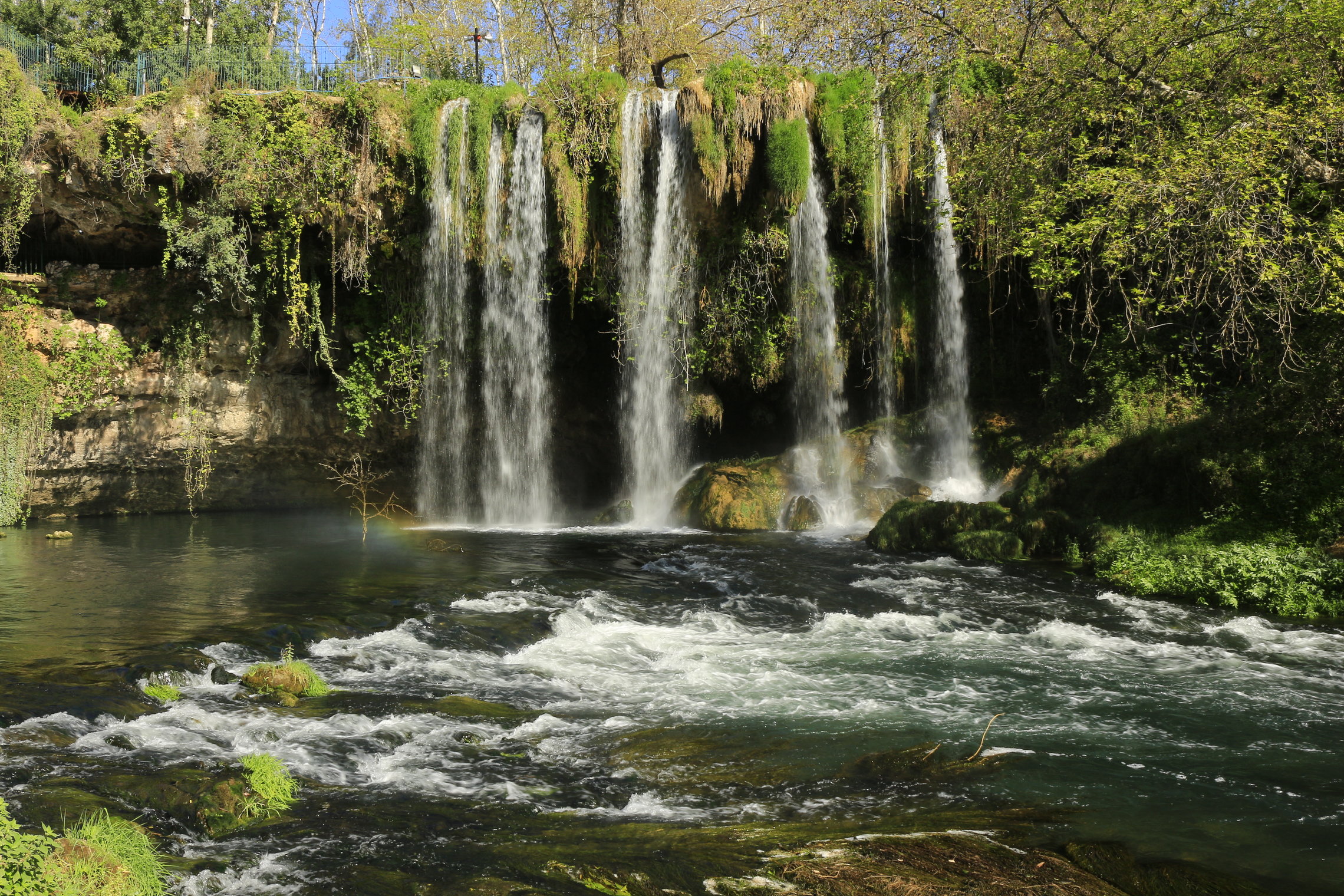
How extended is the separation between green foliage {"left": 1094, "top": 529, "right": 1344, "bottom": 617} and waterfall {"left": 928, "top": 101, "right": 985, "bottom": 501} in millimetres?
5228

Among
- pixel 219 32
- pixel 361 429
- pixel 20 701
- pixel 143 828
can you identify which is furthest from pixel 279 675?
pixel 219 32

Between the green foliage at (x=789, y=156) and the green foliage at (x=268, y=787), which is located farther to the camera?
the green foliage at (x=789, y=156)

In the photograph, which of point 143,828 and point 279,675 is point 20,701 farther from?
point 143,828

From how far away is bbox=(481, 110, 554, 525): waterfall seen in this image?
16844mm

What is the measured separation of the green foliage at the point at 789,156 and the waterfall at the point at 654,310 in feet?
5.25

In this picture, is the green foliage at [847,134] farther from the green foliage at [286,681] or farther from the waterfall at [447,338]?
the green foliage at [286,681]

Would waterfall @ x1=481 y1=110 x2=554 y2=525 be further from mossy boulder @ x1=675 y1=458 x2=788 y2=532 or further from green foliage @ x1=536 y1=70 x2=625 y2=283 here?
mossy boulder @ x1=675 y1=458 x2=788 y2=532

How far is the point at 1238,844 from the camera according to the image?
15.5ft

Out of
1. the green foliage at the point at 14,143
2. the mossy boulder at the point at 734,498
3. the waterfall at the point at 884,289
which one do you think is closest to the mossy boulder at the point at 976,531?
the mossy boulder at the point at 734,498

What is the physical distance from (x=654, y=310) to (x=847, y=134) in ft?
14.9

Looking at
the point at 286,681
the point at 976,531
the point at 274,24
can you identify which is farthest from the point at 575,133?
the point at 274,24

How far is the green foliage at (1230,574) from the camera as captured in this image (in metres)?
9.55

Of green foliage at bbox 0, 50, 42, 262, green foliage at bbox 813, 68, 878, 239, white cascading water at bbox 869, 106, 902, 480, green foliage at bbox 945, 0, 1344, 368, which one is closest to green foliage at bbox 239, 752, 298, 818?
green foliage at bbox 945, 0, 1344, 368

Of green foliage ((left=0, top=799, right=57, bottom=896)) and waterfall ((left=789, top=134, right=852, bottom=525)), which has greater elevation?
waterfall ((left=789, top=134, right=852, bottom=525))
